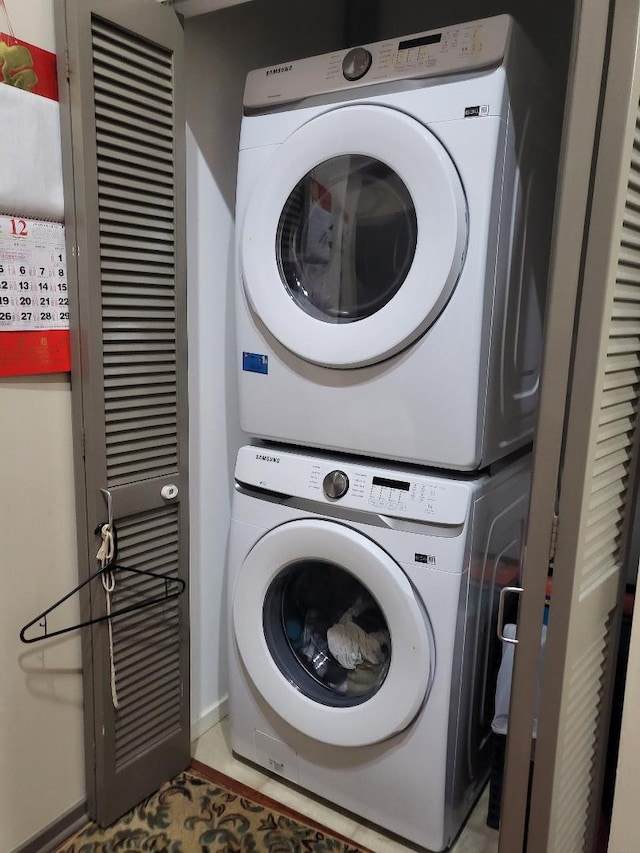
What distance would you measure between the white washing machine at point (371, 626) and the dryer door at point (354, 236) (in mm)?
327

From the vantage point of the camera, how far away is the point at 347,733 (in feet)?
4.93

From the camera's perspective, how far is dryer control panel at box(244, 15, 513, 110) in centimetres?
122

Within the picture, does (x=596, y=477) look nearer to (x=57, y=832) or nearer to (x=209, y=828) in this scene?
(x=209, y=828)

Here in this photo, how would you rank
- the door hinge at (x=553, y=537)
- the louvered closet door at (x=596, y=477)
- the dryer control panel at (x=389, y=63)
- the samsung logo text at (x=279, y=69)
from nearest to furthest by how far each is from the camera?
the louvered closet door at (x=596, y=477) → the door hinge at (x=553, y=537) → the dryer control panel at (x=389, y=63) → the samsung logo text at (x=279, y=69)

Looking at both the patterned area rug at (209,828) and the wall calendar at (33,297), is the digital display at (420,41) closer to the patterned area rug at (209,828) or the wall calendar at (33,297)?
the wall calendar at (33,297)

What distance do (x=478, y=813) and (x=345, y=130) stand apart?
1.69 meters

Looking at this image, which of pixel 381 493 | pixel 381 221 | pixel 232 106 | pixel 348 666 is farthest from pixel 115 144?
pixel 348 666

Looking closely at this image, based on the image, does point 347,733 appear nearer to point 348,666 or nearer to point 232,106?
point 348,666

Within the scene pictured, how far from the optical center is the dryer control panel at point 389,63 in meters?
1.22

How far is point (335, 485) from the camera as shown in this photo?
148cm

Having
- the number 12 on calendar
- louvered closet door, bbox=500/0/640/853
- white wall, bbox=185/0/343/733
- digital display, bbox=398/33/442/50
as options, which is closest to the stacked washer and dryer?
digital display, bbox=398/33/442/50

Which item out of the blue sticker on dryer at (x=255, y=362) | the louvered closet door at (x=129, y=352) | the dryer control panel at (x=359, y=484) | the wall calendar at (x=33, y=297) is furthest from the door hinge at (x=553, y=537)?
the wall calendar at (x=33, y=297)

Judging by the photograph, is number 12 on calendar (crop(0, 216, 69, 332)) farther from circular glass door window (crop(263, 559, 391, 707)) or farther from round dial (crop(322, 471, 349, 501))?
circular glass door window (crop(263, 559, 391, 707))

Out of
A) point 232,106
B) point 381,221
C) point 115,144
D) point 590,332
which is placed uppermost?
point 232,106
